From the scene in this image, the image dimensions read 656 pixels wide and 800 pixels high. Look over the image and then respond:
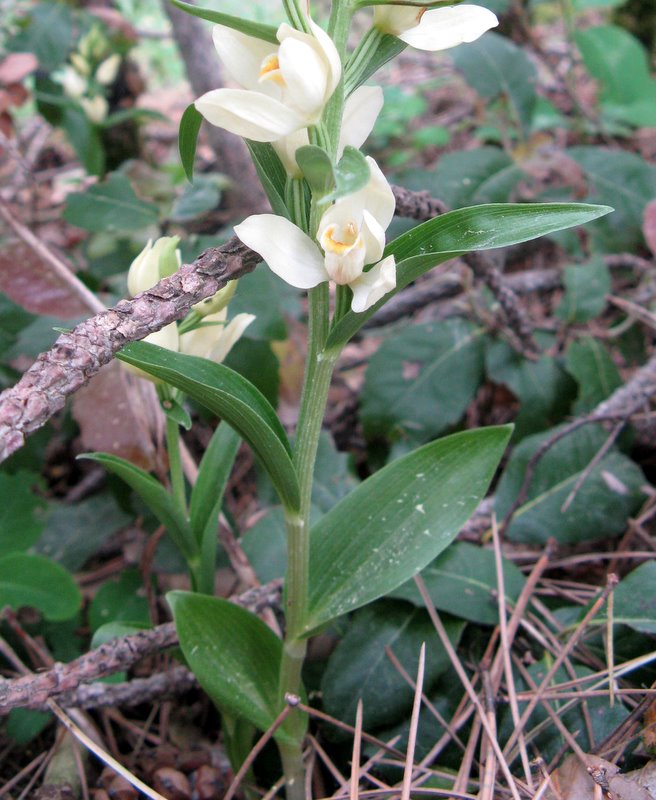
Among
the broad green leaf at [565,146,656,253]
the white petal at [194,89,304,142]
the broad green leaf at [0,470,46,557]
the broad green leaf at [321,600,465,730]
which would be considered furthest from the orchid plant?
the broad green leaf at [565,146,656,253]

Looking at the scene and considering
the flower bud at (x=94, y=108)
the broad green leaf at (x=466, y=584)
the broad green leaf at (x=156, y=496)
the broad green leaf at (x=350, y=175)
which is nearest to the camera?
the broad green leaf at (x=350, y=175)

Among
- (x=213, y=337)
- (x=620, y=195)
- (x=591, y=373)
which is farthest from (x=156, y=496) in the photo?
(x=620, y=195)

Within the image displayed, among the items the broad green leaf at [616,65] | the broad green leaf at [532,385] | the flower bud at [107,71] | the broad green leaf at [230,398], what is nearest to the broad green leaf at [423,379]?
the broad green leaf at [532,385]

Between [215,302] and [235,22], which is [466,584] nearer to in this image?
[215,302]

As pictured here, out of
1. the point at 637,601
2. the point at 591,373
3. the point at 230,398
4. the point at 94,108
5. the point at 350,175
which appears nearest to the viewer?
the point at 350,175

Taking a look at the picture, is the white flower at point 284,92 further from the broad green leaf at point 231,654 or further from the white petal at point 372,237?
the broad green leaf at point 231,654

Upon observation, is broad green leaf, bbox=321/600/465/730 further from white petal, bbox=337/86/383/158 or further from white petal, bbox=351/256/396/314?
white petal, bbox=337/86/383/158

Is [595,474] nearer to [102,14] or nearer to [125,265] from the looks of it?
[125,265]
